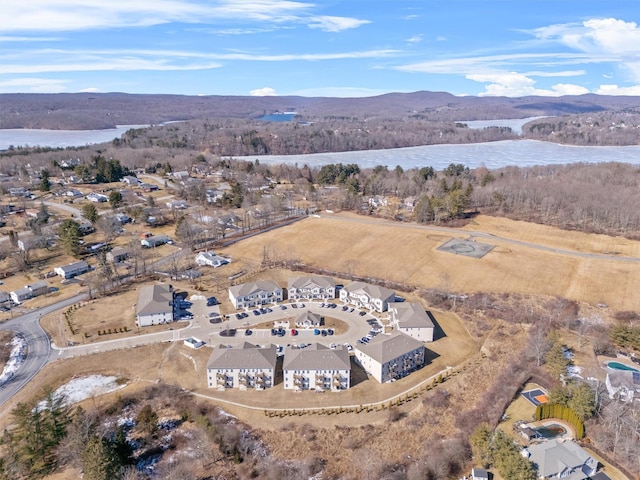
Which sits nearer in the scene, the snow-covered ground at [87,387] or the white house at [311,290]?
the snow-covered ground at [87,387]

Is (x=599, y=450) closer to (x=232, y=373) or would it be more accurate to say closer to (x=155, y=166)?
(x=232, y=373)

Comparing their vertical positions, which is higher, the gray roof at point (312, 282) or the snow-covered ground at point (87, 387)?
the gray roof at point (312, 282)

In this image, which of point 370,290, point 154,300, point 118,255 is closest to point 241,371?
A: point 154,300

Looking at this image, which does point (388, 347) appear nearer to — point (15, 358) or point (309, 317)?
point (309, 317)

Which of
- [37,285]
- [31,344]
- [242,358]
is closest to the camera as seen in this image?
[242,358]

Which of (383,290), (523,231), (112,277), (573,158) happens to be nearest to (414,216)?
(523,231)

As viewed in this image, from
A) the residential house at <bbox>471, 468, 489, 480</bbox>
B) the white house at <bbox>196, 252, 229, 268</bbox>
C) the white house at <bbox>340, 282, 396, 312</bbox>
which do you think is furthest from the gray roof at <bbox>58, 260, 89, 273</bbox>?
the residential house at <bbox>471, 468, 489, 480</bbox>

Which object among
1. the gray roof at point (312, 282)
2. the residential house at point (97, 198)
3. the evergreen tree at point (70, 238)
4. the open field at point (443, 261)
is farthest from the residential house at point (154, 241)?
the gray roof at point (312, 282)

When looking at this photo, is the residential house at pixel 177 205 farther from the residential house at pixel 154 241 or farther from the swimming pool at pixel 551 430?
the swimming pool at pixel 551 430
